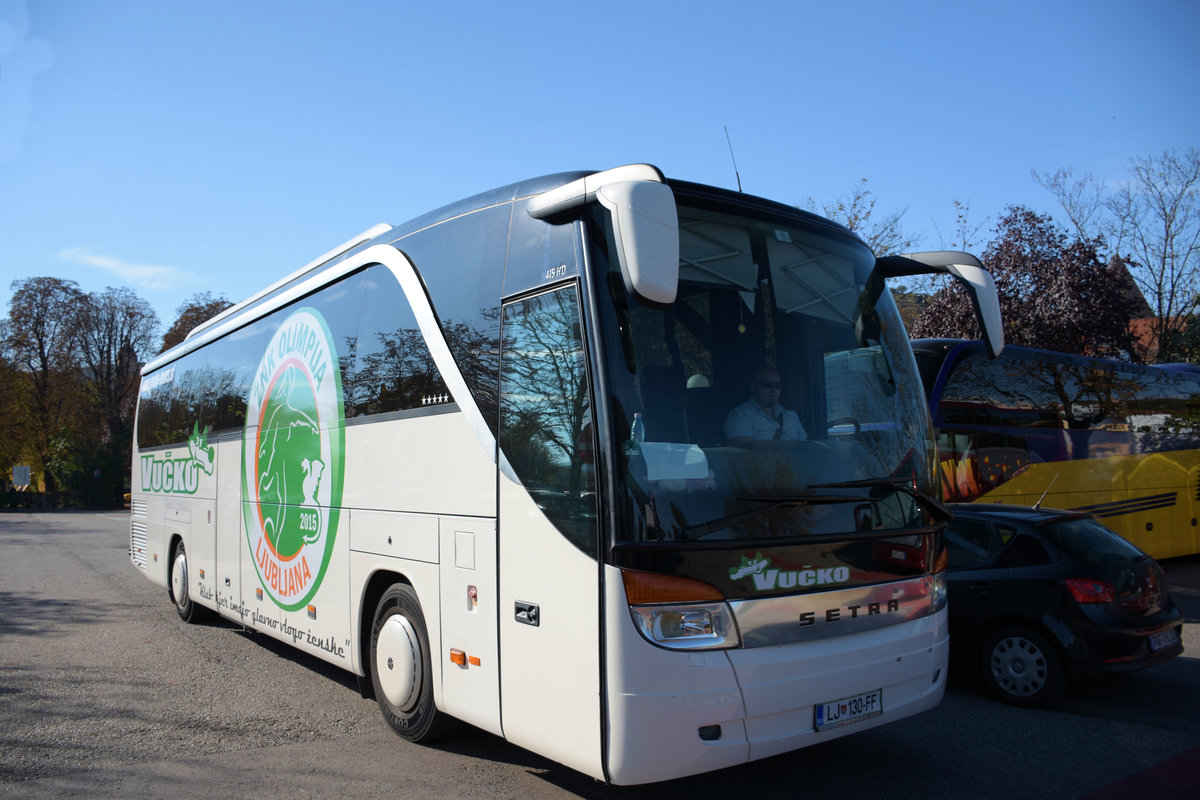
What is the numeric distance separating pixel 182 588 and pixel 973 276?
32.7ft

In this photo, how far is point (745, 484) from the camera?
425 cm

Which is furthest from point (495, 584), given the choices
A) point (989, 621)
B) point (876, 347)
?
point (989, 621)

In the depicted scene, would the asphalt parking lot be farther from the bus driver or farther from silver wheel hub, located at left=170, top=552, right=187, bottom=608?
the bus driver

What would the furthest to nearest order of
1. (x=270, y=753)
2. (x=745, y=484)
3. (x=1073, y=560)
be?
1. (x=1073, y=560)
2. (x=270, y=753)
3. (x=745, y=484)

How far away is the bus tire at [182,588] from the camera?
428 inches

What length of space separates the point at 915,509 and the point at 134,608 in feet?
37.2

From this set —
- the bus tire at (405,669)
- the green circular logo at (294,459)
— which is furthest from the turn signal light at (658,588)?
the green circular logo at (294,459)

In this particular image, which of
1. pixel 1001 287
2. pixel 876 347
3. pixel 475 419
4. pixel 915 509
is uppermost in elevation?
pixel 1001 287

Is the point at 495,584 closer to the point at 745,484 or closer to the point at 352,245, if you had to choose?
the point at 745,484

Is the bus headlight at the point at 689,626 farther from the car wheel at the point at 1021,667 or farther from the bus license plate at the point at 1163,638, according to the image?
the bus license plate at the point at 1163,638

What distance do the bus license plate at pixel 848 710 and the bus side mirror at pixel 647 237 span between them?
2.23 m

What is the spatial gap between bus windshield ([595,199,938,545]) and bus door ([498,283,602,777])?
263 mm

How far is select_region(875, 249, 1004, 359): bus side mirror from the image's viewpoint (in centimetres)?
545

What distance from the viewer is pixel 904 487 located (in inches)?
192
